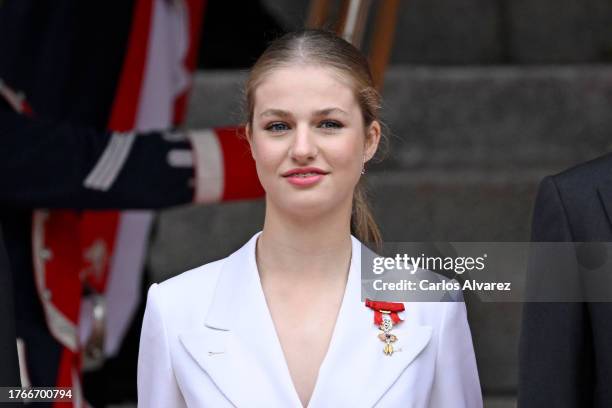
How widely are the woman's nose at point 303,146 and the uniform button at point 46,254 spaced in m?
1.20

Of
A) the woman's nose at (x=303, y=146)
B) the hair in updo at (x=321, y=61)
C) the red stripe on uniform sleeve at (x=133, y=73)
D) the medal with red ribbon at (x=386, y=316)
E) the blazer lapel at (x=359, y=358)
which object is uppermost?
the red stripe on uniform sleeve at (x=133, y=73)

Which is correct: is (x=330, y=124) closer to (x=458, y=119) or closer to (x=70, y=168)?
(x=70, y=168)

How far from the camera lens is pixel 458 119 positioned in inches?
199

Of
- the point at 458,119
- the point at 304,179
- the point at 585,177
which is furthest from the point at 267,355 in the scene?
the point at 458,119

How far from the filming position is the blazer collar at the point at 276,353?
2350 millimetres

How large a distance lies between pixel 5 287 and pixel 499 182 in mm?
2511

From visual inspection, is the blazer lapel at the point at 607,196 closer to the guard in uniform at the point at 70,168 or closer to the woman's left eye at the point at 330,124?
the woman's left eye at the point at 330,124

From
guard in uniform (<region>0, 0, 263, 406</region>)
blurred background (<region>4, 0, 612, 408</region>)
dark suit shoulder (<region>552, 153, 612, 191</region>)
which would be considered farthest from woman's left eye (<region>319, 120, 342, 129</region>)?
blurred background (<region>4, 0, 612, 408</region>)

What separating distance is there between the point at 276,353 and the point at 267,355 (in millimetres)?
16

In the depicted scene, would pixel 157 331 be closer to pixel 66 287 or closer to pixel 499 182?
pixel 66 287

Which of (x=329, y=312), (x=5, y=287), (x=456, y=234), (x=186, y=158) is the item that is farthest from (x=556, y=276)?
(x=456, y=234)

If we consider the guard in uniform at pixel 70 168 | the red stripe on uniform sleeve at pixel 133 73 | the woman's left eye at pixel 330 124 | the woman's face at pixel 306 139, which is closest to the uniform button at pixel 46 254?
the guard in uniform at pixel 70 168

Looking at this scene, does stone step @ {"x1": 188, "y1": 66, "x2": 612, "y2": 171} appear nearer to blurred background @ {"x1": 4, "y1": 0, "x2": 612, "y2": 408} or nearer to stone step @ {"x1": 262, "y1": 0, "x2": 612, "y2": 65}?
blurred background @ {"x1": 4, "y1": 0, "x2": 612, "y2": 408}

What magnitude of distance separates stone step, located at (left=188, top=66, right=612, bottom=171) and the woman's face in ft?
8.58
